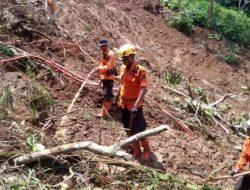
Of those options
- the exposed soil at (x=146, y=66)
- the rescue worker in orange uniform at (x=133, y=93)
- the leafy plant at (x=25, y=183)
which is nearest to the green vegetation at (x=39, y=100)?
the exposed soil at (x=146, y=66)

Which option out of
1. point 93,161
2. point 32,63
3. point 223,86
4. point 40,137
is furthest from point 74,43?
point 223,86

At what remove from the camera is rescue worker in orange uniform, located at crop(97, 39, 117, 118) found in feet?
23.6

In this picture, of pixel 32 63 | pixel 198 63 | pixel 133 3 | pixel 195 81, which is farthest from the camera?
pixel 133 3

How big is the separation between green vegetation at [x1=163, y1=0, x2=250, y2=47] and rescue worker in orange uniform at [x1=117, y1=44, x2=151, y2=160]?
9187 millimetres

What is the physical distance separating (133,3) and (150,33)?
5.92 feet

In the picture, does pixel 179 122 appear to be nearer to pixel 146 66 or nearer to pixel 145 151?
pixel 145 151

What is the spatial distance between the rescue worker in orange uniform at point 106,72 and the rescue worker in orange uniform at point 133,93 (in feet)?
2.82

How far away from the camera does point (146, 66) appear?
10977mm

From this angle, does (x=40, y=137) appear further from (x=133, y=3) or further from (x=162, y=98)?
(x=133, y=3)

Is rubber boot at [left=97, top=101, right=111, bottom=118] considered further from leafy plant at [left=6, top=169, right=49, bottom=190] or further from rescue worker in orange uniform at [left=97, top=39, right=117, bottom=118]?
leafy plant at [left=6, top=169, right=49, bottom=190]

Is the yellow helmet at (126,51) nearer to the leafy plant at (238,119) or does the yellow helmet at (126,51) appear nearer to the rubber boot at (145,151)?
the rubber boot at (145,151)

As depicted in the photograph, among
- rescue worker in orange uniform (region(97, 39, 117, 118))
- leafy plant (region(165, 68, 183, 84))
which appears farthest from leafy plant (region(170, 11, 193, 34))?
→ rescue worker in orange uniform (region(97, 39, 117, 118))

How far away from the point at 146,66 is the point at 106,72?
3.82m

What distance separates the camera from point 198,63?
1375 centimetres
